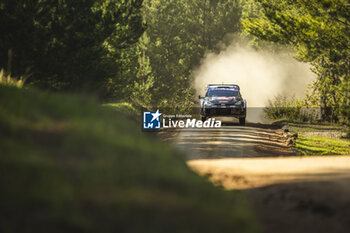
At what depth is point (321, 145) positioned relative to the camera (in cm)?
2317

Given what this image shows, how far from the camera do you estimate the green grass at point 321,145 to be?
2133 cm

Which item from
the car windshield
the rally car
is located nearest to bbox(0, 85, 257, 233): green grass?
the rally car

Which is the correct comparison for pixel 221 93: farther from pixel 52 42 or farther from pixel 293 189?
pixel 293 189

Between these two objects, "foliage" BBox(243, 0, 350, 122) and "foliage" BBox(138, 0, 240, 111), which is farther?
"foliage" BBox(138, 0, 240, 111)

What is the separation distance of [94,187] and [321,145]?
18.9 m

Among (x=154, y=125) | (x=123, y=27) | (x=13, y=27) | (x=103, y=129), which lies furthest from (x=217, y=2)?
(x=103, y=129)

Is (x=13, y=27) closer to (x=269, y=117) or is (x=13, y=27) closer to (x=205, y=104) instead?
(x=205, y=104)

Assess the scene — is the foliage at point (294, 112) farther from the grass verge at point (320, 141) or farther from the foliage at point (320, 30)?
the grass verge at point (320, 141)

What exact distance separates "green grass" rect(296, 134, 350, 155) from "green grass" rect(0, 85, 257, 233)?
14.2 meters

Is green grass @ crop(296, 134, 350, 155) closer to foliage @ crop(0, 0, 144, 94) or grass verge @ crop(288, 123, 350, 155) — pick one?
grass verge @ crop(288, 123, 350, 155)

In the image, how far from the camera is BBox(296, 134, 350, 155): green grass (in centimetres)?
2133

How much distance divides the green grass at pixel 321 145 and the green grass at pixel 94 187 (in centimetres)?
1417

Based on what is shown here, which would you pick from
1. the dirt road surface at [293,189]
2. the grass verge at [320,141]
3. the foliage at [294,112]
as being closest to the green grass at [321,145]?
the grass verge at [320,141]

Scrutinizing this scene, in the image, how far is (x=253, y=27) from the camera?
3027cm
